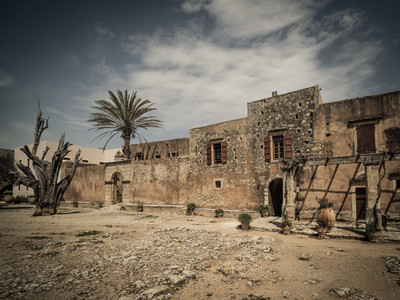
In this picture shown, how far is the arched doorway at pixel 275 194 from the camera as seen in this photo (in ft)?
50.3

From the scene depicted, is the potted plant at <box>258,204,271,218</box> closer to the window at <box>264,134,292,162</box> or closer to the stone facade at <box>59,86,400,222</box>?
the stone facade at <box>59,86,400,222</box>

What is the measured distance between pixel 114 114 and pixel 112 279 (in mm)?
18229

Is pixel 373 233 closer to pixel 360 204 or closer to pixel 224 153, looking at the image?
pixel 360 204

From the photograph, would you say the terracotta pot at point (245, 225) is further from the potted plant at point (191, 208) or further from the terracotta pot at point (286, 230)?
the potted plant at point (191, 208)

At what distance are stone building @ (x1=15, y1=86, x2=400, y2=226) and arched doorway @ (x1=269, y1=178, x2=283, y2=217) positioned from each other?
0.07 m

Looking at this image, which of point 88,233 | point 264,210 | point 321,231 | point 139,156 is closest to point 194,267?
point 321,231

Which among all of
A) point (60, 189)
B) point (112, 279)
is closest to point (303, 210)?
point (112, 279)

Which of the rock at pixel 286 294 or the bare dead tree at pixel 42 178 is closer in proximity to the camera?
the rock at pixel 286 294

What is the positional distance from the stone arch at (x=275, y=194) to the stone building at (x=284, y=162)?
0.06 metres

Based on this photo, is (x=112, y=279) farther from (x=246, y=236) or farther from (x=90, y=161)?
(x=90, y=161)

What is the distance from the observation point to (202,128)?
61.4ft

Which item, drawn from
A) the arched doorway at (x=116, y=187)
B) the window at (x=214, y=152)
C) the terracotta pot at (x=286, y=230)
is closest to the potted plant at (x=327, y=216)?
the terracotta pot at (x=286, y=230)

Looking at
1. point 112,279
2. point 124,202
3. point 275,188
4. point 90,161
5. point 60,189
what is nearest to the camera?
point 112,279

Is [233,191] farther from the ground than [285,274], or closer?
farther from the ground
